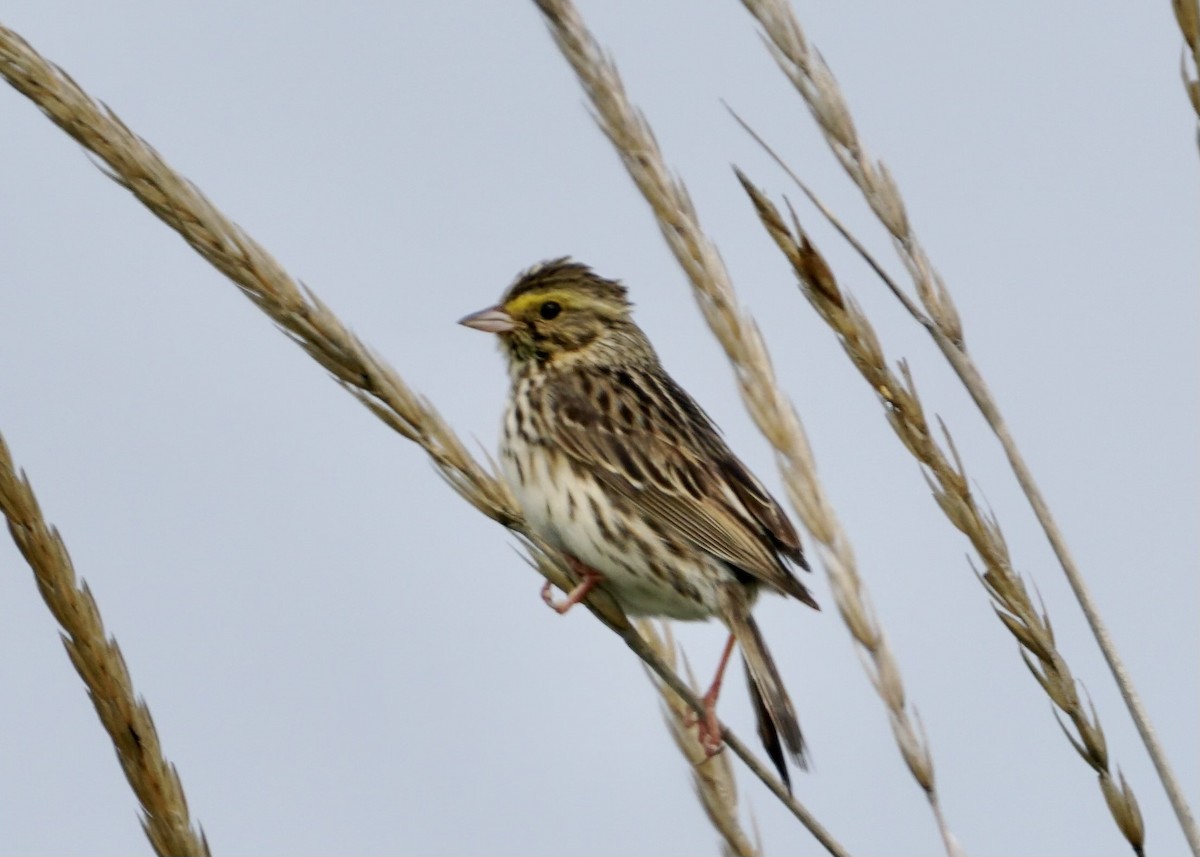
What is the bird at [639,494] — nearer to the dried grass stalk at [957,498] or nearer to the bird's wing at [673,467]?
the bird's wing at [673,467]

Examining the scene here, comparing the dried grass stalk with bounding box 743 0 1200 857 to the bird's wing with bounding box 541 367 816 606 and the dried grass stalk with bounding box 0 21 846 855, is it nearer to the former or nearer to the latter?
the dried grass stalk with bounding box 0 21 846 855

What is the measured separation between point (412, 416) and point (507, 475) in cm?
190

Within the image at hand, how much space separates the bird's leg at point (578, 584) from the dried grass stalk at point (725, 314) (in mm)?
578

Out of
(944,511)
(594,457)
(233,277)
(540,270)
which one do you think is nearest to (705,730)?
(944,511)

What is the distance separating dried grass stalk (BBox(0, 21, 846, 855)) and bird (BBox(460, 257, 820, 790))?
1127mm

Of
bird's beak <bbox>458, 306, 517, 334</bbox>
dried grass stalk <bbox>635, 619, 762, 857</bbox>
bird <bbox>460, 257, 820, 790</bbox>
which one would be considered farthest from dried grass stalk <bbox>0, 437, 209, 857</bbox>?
bird's beak <bbox>458, 306, 517, 334</bbox>

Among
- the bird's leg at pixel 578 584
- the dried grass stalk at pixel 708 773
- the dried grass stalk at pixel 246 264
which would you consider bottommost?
the dried grass stalk at pixel 708 773

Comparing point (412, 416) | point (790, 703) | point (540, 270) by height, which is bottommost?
point (790, 703)

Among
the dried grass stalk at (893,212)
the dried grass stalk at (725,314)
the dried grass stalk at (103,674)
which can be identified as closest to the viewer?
the dried grass stalk at (103,674)

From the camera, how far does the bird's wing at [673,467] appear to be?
13.2 feet

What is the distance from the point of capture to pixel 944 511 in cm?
220

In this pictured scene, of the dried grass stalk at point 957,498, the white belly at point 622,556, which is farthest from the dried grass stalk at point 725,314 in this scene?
the white belly at point 622,556

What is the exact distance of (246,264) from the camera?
2.38 m

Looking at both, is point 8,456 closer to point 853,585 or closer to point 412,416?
point 412,416
